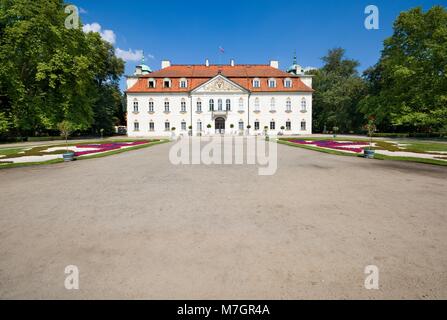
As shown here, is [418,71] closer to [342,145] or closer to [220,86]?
[342,145]

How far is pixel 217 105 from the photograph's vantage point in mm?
48125

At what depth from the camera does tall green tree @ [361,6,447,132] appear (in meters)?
32.5

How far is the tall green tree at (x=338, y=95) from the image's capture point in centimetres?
4981

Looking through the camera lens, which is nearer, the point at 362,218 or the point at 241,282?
the point at 241,282

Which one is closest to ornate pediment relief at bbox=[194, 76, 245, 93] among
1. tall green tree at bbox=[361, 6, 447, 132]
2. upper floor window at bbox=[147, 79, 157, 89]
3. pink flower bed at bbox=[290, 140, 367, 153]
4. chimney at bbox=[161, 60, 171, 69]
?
upper floor window at bbox=[147, 79, 157, 89]

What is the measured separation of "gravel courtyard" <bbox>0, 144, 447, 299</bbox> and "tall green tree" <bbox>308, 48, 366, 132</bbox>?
4832 centimetres

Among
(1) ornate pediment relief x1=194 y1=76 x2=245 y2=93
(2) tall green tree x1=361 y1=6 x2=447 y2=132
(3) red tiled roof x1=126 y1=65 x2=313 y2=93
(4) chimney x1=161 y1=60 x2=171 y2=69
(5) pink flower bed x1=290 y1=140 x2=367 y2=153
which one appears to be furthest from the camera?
(4) chimney x1=161 y1=60 x2=171 y2=69

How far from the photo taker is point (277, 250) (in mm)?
3582

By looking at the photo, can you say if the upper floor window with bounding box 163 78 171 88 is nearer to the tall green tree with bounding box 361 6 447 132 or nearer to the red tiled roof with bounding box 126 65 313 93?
the red tiled roof with bounding box 126 65 313 93

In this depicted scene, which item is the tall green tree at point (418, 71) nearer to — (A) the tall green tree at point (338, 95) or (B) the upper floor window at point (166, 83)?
(A) the tall green tree at point (338, 95)

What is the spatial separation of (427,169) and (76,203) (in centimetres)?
1384

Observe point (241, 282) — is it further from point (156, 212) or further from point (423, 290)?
point (156, 212)

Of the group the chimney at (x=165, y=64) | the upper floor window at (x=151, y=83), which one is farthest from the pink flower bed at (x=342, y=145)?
the chimney at (x=165, y=64)

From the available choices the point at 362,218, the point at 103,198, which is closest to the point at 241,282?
the point at 362,218
